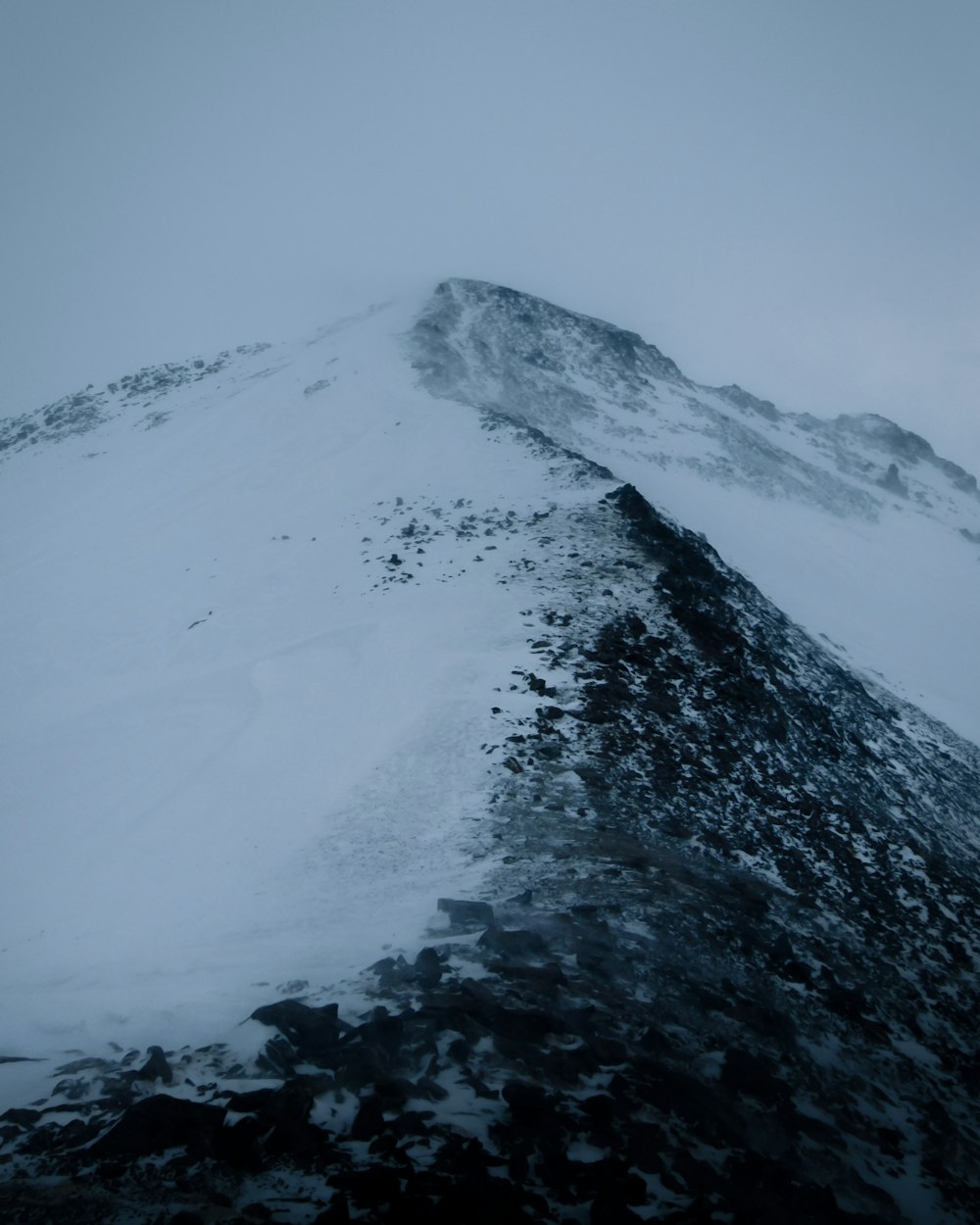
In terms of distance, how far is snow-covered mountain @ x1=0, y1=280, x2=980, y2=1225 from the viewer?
6141mm

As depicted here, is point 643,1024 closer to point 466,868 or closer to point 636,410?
point 466,868

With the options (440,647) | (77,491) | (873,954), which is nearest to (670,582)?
(440,647)

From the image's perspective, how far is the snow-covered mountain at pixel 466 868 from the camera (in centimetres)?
614

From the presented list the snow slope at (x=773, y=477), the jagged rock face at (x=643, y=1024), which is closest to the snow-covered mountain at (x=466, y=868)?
the jagged rock face at (x=643, y=1024)

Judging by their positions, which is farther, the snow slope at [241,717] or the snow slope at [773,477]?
the snow slope at [773,477]

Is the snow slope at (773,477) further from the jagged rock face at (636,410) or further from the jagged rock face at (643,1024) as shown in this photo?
the jagged rock face at (643,1024)

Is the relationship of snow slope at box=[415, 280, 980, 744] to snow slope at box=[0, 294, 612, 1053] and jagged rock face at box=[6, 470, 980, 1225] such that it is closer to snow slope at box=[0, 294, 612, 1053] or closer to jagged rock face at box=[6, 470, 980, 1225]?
snow slope at box=[0, 294, 612, 1053]

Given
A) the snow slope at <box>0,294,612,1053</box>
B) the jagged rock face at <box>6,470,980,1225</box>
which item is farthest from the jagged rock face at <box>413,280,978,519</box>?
the jagged rock face at <box>6,470,980,1225</box>

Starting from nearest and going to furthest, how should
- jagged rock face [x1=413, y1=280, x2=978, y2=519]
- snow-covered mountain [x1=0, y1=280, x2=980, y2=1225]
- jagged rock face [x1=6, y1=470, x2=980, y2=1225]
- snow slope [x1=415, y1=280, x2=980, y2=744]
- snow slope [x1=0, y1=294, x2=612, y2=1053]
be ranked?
jagged rock face [x1=6, y1=470, x2=980, y2=1225] < snow-covered mountain [x1=0, y1=280, x2=980, y2=1225] < snow slope [x1=0, y1=294, x2=612, y2=1053] < snow slope [x1=415, y1=280, x2=980, y2=744] < jagged rock face [x1=413, y1=280, x2=978, y2=519]

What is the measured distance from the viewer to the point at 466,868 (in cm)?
1054

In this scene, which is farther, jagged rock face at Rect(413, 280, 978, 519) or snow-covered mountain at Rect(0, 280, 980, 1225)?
jagged rock face at Rect(413, 280, 978, 519)

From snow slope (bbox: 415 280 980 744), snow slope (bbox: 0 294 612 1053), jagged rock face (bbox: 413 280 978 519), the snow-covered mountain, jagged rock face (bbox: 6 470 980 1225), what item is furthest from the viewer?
jagged rock face (bbox: 413 280 978 519)

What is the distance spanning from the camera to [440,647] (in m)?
16.7

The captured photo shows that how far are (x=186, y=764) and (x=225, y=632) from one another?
597 cm
